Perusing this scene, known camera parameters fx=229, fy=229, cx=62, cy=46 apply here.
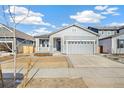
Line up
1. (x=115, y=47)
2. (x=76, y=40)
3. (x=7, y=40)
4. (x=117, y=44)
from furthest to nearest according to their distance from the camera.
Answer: (x=76, y=40) → (x=115, y=47) → (x=117, y=44) → (x=7, y=40)

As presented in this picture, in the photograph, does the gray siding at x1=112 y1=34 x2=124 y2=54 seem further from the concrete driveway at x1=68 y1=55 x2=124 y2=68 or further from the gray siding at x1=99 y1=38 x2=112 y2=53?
the concrete driveway at x1=68 y1=55 x2=124 y2=68

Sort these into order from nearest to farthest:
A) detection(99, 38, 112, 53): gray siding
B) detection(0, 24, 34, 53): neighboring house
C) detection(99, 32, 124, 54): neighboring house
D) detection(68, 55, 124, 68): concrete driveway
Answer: detection(0, 24, 34, 53): neighboring house, detection(68, 55, 124, 68): concrete driveway, detection(99, 32, 124, 54): neighboring house, detection(99, 38, 112, 53): gray siding

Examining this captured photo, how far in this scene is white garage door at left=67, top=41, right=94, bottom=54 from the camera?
109 feet

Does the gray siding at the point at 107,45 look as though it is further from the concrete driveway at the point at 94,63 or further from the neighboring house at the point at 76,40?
the concrete driveway at the point at 94,63

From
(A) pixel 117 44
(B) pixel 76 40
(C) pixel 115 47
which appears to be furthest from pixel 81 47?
(A) pixel 117 44

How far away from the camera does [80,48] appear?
1309 inches

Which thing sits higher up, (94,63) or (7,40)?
(7,40)

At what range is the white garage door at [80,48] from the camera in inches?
1308

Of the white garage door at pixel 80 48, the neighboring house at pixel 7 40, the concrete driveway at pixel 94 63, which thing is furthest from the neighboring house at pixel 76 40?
the concrete driveway at pixel 94 63

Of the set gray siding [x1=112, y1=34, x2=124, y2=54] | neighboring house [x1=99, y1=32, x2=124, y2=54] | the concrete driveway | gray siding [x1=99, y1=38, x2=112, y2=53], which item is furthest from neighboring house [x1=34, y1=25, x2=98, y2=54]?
the concrete driveway

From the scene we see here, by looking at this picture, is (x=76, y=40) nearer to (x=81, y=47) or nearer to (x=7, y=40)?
(x=81, y=47)

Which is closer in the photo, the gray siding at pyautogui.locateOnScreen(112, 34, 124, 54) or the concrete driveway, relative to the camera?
the concrete driveway
